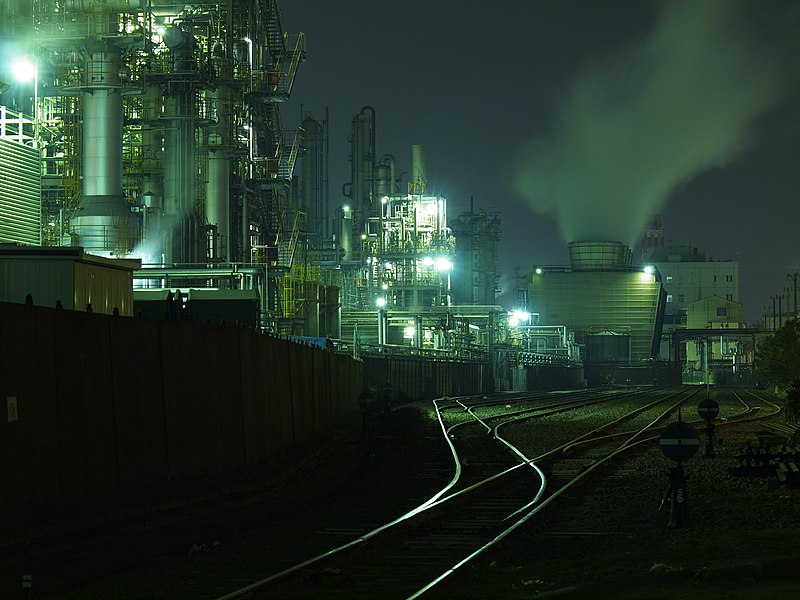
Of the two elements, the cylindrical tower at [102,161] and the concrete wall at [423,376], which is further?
the concrete wall at [423,376]

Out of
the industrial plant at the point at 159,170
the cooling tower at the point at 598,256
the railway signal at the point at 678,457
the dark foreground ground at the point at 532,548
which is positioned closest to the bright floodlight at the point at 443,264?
the industrial plant at the point at 159,170

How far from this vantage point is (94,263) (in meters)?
23.4

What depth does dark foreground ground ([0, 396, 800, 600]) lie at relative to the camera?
9.98m

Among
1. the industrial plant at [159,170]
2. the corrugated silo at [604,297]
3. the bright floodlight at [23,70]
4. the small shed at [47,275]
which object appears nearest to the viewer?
the small shed at [47,275]

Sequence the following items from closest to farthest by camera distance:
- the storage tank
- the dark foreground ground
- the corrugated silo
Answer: the dark foreground ground < the storage tank < the corrugated silo

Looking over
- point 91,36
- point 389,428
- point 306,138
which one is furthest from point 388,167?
point 389,428

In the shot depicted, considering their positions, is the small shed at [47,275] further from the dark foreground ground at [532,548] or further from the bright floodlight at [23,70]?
the bright floodlight at [23,70]

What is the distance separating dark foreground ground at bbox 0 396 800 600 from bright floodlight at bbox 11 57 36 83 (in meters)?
26.0

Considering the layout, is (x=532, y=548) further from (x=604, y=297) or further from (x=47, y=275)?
(x=604, y=297)

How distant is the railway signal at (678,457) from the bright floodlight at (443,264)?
71.3 m

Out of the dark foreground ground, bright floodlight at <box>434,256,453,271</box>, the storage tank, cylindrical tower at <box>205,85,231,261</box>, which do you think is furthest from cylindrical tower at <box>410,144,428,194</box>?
the dark foreground ground

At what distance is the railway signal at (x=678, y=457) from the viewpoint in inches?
544

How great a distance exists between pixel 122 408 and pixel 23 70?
2946 cm

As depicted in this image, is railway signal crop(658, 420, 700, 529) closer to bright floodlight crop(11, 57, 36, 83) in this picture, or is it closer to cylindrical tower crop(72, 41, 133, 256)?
cylindrical tower crop(72, 41, 133, 256)
